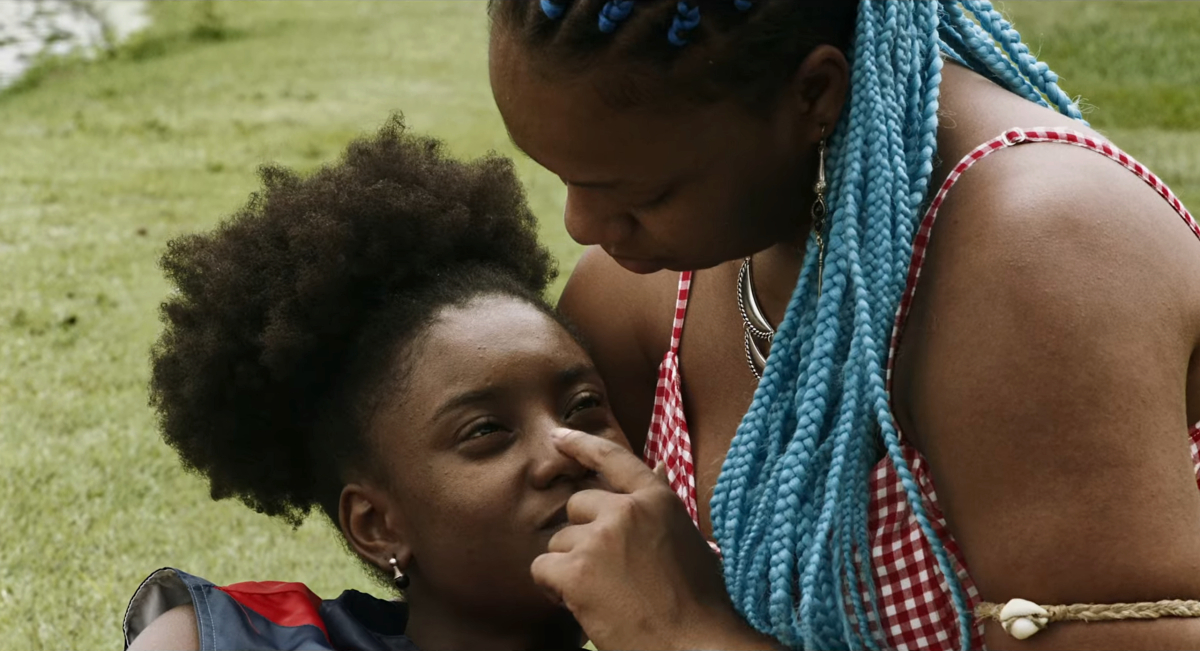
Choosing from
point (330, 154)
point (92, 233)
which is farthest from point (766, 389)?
point (330, 154)

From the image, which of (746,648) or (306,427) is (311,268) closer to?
(306,427)

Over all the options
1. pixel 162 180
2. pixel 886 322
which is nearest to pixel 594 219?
pixel 886 322

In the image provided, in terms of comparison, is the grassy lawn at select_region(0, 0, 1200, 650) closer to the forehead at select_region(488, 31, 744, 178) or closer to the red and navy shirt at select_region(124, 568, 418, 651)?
the forehead at select_region(488, 31, 744, 178)

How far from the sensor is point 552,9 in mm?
1911

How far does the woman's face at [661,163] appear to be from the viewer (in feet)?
6.39

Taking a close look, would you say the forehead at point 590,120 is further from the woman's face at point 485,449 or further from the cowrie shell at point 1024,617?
the cowrie shell at point 1024,617

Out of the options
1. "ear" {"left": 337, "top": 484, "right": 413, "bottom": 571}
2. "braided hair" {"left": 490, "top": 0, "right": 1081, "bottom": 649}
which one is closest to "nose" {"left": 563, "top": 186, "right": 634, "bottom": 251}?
"braided hair" {"left": 490, "top": 0, "right": 1081, "bottom": 649}

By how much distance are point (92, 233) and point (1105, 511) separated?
6.04 metres

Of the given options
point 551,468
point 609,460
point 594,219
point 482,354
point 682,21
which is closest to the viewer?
point 682,21

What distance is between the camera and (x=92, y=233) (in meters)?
6.93

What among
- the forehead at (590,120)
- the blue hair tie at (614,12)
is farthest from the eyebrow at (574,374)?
the blue hair tie at (614,12)

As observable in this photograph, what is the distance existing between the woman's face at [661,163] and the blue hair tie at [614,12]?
0.23ft

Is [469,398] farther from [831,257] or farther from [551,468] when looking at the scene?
[831,257]

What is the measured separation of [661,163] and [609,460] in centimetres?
53
